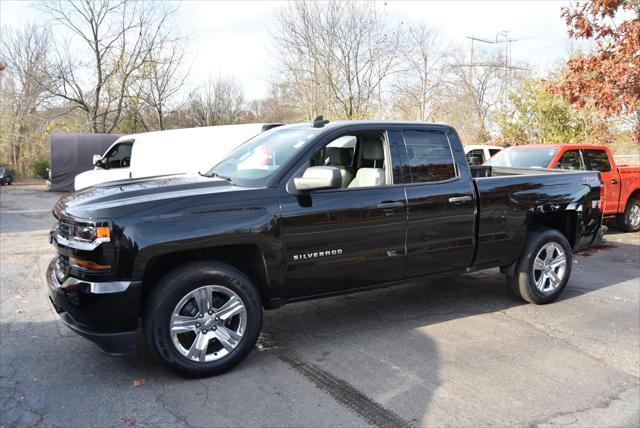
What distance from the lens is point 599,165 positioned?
10594mm

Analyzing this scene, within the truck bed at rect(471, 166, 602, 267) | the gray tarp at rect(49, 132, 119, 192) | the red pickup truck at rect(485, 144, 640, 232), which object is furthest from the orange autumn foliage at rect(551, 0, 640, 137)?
the gray tarp at rect(49, 132, 119, 192)

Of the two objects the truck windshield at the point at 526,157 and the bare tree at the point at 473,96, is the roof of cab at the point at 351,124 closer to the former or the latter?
the truck windshield at the point at 526,157

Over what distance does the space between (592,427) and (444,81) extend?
2551 centimetres

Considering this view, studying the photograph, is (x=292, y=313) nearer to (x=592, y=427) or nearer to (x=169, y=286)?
(x=169, y=286)

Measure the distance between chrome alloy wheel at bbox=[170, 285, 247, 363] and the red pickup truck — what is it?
7.78 meters

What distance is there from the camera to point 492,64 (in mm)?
31297

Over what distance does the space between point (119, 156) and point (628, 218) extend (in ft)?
42.1

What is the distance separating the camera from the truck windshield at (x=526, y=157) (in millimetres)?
9812

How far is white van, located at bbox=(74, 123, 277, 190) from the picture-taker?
11641 mm

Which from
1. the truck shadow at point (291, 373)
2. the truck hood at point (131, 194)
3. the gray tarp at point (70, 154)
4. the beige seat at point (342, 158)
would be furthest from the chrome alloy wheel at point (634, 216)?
the gray tarp at point (70, 154)

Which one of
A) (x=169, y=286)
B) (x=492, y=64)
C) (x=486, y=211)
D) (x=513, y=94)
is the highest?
(x=492, y=64)

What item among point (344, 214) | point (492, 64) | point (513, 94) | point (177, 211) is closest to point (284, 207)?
point (344, 214)

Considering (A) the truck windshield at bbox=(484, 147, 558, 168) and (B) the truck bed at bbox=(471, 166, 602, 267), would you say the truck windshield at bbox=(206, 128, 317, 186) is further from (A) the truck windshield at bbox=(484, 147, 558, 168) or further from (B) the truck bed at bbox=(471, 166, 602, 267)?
(A) the truck windshield at bbox=(484, 147, 558, 168)

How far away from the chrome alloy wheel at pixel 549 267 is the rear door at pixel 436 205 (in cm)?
110
